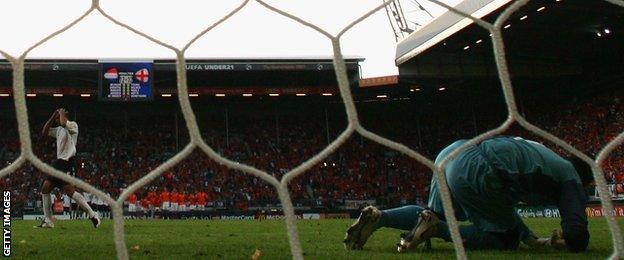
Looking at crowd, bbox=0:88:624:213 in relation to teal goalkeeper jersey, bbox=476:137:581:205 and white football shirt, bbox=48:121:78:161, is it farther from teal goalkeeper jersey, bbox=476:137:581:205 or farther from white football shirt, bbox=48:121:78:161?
teal goalkeeper jersey, bbox=476:137:581:205

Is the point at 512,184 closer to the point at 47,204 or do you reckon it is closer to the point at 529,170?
the point at 529,170

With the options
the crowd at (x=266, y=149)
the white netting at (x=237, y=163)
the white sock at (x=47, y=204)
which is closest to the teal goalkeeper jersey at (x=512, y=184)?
the white netting at (x=237, y=163)

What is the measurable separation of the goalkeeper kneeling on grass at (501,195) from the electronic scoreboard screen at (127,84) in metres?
15.8

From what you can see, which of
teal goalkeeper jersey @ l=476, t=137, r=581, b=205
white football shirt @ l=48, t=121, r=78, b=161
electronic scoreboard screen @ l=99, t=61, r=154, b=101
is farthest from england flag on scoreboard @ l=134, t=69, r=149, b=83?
teal goalkeeper jersey @ l=476, t=137, r=581, b=205

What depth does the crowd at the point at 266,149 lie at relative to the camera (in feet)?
61.3

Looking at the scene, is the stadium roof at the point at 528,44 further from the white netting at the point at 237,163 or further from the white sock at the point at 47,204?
the white netting at the point at 237,163

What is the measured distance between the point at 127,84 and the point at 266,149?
5335 millimetres

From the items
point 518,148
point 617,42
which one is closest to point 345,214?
point 617,42

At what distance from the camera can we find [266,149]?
21828 mm

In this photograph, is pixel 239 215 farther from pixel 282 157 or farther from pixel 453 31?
pixel 453 31

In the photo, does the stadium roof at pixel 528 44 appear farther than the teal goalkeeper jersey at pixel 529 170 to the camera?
Yes

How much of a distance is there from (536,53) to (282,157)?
8.56m

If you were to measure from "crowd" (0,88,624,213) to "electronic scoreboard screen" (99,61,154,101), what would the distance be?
2520 millimetres

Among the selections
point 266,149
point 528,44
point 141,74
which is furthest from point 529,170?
point 266,149
